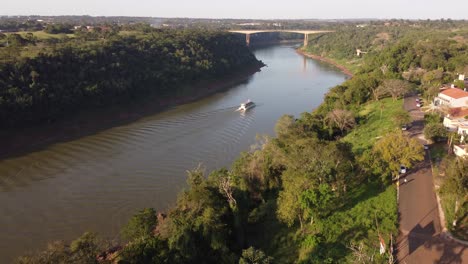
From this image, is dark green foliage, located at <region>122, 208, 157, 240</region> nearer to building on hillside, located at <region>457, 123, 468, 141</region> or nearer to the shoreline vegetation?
building on hillside, located at <region>457, 123, 468, 141</region>

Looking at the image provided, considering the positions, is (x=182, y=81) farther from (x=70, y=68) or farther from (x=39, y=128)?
(x=39, y=128)

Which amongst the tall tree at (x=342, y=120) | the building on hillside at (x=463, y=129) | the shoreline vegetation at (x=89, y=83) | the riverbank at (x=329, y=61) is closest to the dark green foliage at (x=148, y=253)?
the tall tree at (x=342, y=120)

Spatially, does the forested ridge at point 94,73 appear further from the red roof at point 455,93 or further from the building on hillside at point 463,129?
the building on hillside at point 463,129

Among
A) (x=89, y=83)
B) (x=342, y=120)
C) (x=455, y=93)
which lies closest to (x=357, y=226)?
(x=342, y=120)

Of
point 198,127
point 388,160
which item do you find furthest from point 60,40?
point 388,160

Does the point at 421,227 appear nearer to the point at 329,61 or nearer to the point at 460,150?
the point at 460,150

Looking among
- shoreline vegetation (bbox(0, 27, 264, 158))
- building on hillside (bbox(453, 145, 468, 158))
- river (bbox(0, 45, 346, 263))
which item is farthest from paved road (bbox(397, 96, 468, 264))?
shoreline vegetation (bbox(0, 27, 264, 158))
